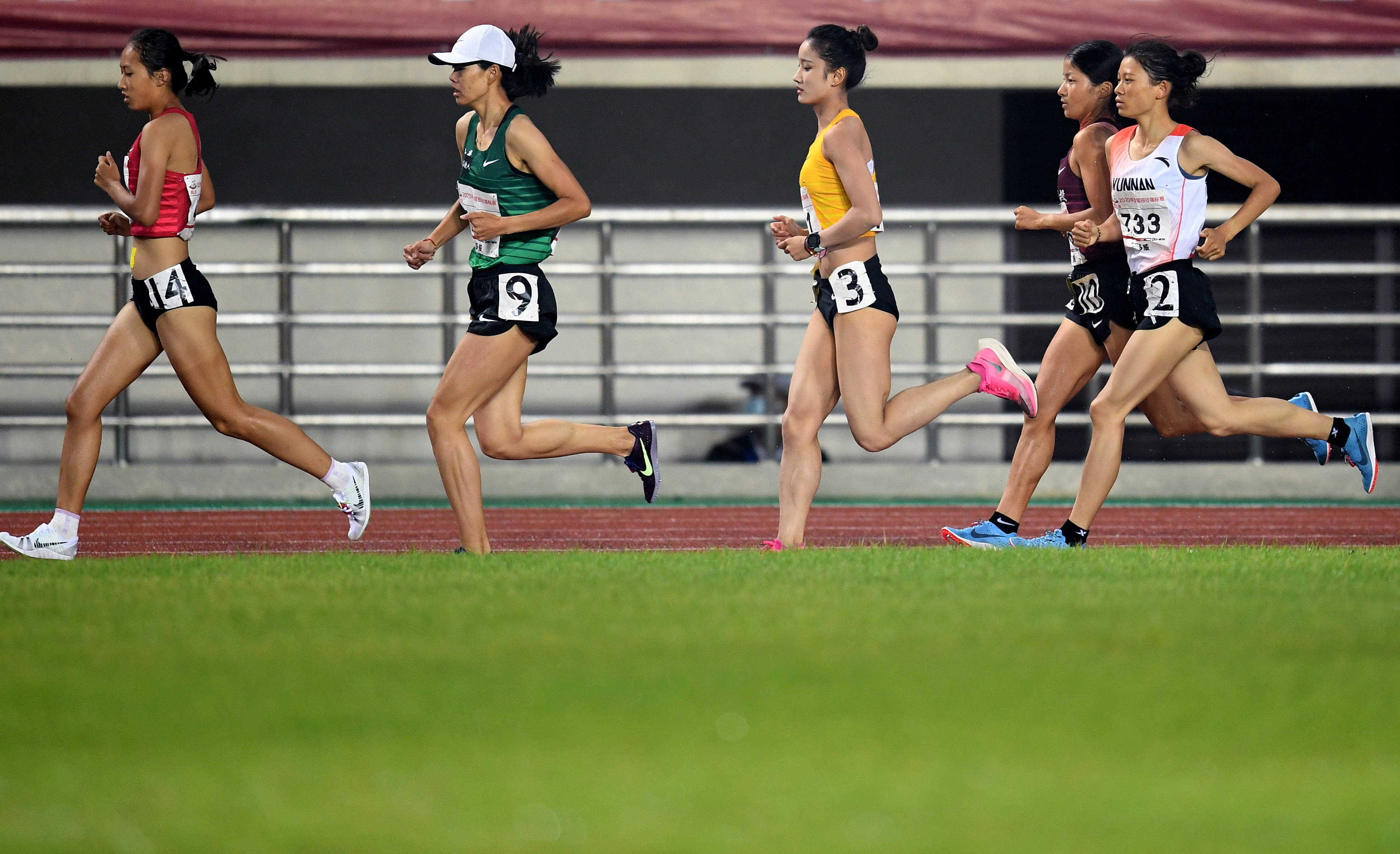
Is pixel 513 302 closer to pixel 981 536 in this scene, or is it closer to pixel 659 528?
pixel 981 536

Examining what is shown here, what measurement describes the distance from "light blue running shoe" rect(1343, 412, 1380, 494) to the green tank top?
3472 millimetres

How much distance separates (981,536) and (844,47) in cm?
208

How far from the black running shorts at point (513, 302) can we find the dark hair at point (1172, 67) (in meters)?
2.51

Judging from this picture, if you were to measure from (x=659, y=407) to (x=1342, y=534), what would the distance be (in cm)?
631

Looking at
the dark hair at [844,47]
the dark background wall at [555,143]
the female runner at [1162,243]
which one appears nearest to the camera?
the female runner at [1162,243]

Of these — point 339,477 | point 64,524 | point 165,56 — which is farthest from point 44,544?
point 165,56

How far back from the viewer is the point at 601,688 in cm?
336

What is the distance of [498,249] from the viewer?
6.20 meters

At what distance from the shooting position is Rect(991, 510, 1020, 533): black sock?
22.2 feet

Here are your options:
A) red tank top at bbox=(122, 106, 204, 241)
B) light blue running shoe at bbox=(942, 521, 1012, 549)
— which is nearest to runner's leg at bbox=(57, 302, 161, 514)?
red tank top at bbox=(122, 106, 204, 241)

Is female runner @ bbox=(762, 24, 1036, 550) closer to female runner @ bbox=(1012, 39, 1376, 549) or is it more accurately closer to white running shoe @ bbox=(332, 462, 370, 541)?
female runner @ bbox=(1012, 39, 1376, 549)

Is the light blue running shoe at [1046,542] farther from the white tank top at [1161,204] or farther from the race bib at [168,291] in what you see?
the race bib at [168,291]

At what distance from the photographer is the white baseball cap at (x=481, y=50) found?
6.20m

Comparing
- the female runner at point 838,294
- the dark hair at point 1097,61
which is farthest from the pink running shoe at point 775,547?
the dark hair at point 1097,61
